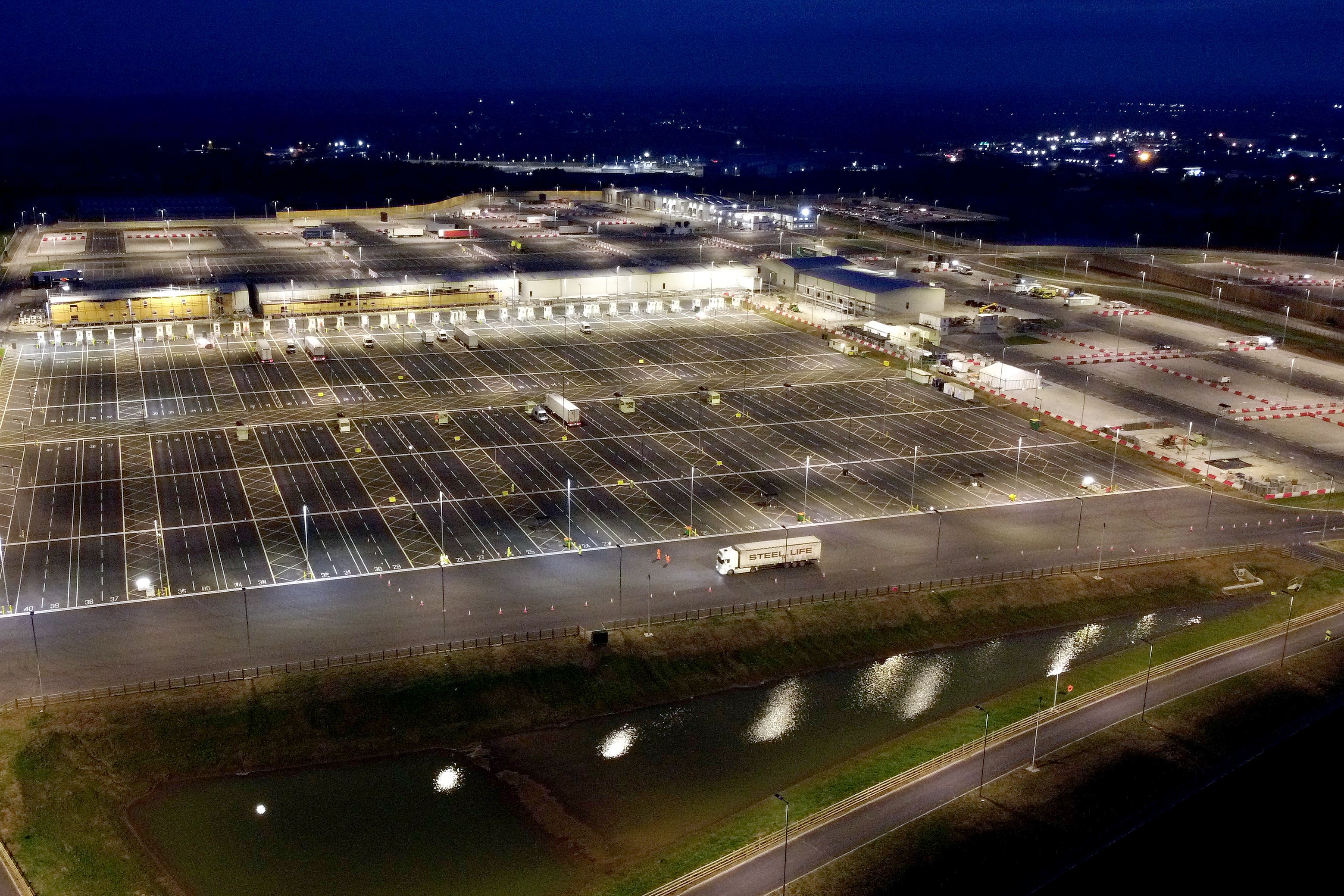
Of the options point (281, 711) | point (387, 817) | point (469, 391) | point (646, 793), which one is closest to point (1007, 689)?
point (646, 793)

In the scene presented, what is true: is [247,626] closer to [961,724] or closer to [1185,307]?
[961,724]

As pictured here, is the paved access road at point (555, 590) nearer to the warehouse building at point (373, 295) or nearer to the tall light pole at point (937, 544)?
the tall light pole at point (937, 544)

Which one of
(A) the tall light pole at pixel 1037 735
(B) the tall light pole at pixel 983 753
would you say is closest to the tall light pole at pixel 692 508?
(B) the tall light pole at pixel 983 753

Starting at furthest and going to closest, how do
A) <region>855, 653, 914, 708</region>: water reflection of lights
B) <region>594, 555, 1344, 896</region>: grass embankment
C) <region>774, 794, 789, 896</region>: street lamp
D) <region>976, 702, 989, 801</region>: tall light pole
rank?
<region>855, 653, 914, 708</region>: water reflection of lights
<region>976, 702, 989, 801</region>: tall light pole
<region>594, 555, 1344, 896</region>: grass embankment
<region>774, 794, 789, 896</region>: street lamp

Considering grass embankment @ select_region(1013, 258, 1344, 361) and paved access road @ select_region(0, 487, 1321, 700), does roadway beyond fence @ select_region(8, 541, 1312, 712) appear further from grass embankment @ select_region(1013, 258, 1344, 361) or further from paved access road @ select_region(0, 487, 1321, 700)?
grass embankment @ select_region(1013, 258, 1344, 361)

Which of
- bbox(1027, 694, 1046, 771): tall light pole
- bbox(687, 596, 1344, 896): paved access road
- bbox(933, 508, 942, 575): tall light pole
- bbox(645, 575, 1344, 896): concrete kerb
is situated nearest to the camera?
bbox(687, 596, 1344, 896): paved access road

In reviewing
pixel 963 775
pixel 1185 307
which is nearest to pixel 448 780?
pixel 963 775

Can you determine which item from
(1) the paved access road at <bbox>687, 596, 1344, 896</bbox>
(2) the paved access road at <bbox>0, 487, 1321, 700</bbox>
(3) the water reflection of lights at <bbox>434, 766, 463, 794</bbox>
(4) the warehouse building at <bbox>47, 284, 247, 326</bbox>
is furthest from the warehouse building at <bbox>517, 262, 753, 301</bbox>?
(3) the water reflection of lights at <bbox>434, 766, 463, 794</bbox>
